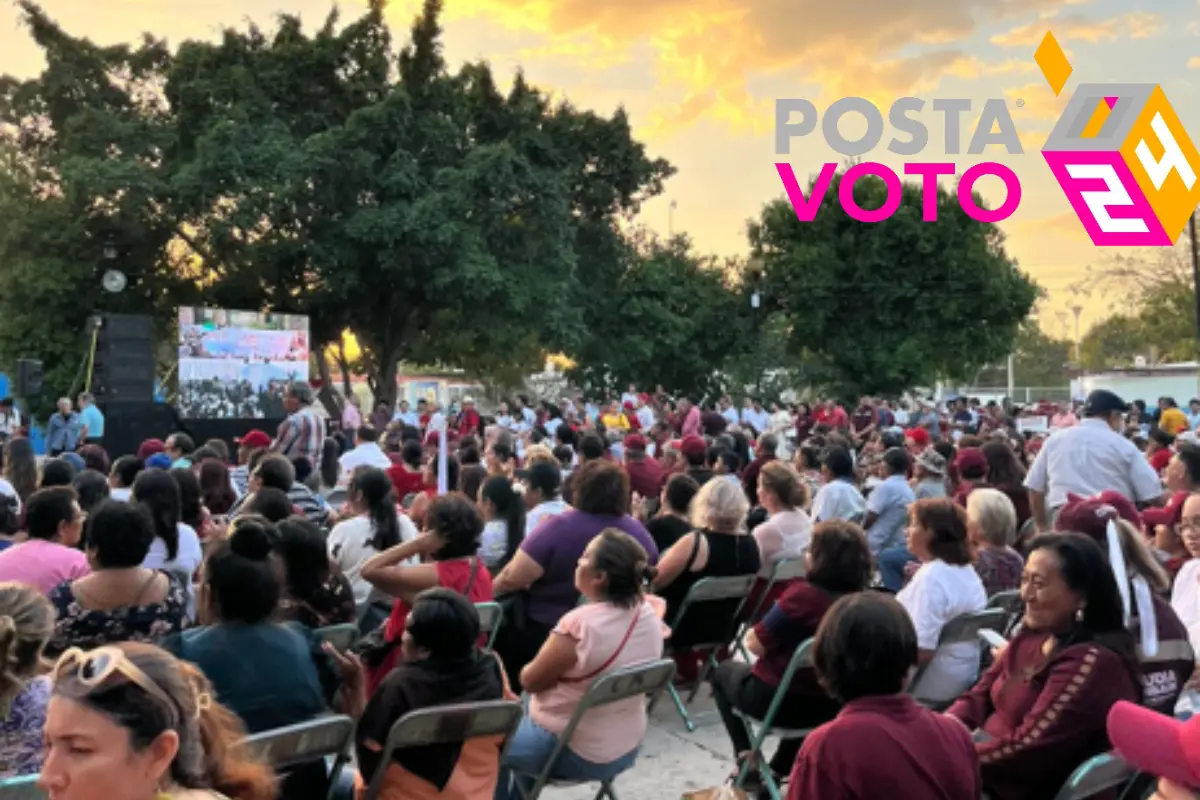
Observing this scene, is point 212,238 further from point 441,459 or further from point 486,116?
point 441,459

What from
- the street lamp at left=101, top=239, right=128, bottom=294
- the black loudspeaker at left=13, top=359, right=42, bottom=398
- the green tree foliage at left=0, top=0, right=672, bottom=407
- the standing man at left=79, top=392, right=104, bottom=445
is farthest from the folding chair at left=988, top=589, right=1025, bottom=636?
the street lamp at left=101, top=239, right=128, bottom=294

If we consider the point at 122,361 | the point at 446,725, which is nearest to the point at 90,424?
the point at 122,361

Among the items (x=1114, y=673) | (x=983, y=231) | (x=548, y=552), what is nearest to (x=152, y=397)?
(x=548, y=552)

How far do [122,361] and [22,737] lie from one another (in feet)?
50.3

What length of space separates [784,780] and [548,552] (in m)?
1.43

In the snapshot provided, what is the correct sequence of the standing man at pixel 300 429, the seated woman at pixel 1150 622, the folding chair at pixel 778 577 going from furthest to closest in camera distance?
the standing man at pixel 300 429, the folding chair at pixel 778 577, the seated woman at pixel 1150 622

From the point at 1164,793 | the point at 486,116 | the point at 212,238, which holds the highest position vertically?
the point at 486,116

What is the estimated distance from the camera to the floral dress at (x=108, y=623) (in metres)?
3.39

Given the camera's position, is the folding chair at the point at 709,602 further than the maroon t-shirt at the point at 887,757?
Yes

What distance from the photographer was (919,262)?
33938 mm

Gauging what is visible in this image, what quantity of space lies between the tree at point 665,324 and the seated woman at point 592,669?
25.5m

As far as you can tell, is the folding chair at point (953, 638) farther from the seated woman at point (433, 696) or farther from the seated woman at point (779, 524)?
the seated woman at point (433, 696)

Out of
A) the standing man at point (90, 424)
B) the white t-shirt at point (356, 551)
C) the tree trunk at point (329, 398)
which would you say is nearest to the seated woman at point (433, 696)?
the white t-shirt at point (356, 551)

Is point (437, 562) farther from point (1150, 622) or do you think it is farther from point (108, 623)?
point (1150, 622)
